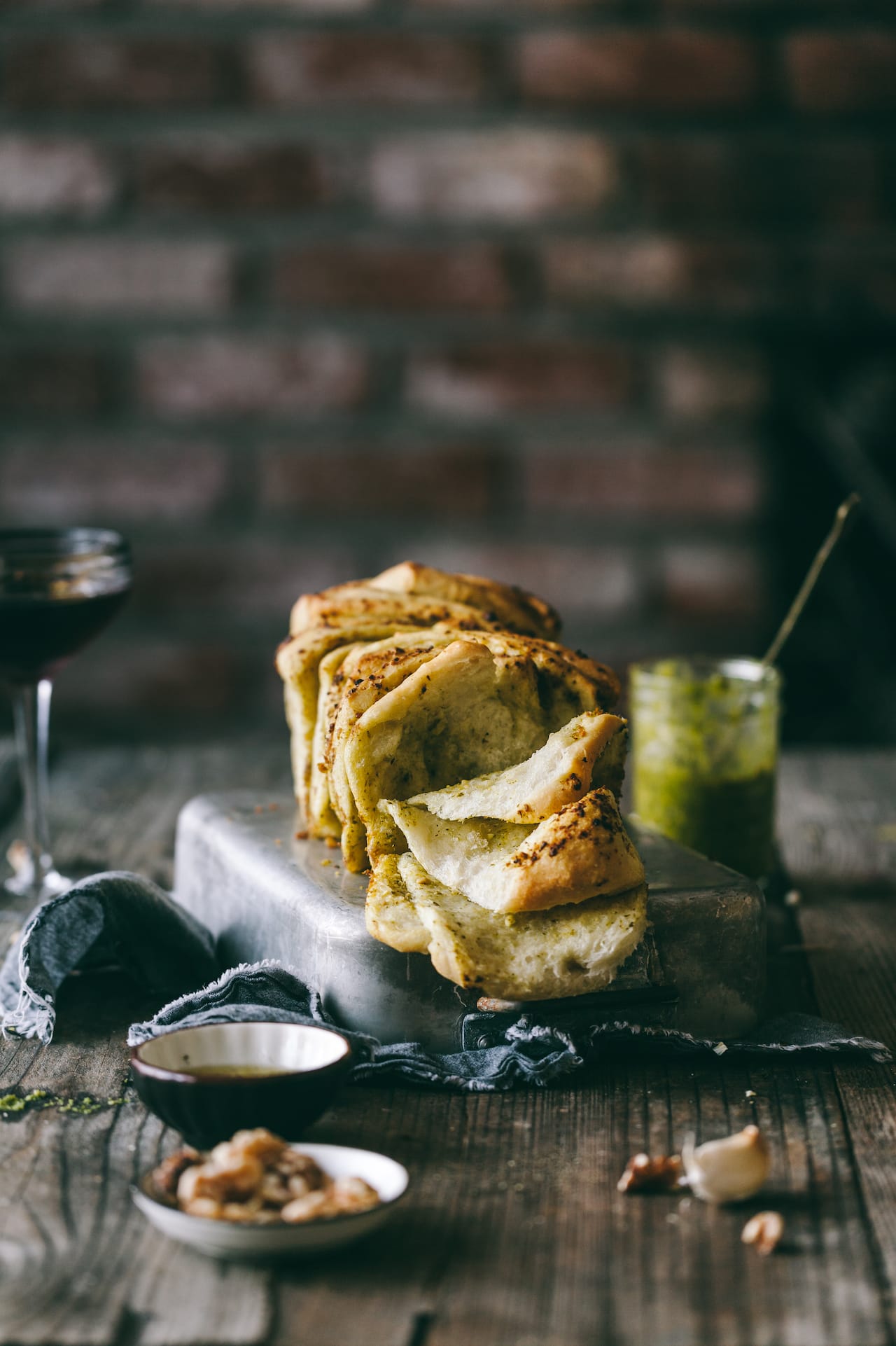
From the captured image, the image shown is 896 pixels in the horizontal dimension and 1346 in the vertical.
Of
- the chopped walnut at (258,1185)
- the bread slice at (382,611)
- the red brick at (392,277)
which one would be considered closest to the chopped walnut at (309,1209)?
the chopped walnut at (258,1185)

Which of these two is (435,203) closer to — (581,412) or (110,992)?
(581,412)

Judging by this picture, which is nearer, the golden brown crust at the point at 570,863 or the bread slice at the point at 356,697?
the golden brown crust at the point at 570,863

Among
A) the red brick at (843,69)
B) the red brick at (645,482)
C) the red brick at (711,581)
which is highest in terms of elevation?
the red brick at (843,69)

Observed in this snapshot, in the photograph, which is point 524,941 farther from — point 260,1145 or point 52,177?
point 52,177

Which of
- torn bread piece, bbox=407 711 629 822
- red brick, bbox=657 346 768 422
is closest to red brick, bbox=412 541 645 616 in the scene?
red brick, bbox=657 346 768 422

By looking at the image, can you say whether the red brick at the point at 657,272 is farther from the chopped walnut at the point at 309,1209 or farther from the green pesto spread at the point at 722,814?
the chopped walnut at the point at 309,1209

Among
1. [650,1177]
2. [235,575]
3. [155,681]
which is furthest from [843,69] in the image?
[650,1177]

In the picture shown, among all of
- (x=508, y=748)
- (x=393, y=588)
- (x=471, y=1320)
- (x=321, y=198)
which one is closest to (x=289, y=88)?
(x=321, y=198)

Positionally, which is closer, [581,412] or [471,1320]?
[471,1320]
